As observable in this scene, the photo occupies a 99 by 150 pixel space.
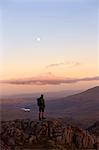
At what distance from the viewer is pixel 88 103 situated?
2409 cm

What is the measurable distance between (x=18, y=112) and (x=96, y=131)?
133 inches

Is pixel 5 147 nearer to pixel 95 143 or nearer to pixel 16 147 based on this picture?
pixel 16 147

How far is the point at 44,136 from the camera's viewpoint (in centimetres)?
962

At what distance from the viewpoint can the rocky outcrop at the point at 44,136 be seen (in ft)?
30.6

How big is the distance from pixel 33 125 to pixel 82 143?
1309mm

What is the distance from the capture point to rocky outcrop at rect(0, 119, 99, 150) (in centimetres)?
932

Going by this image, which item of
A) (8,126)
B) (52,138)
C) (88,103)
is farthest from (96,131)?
(88,103)

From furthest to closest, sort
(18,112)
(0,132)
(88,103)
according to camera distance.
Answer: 1. (88,103)
2. (18,112)
3. (0,132)

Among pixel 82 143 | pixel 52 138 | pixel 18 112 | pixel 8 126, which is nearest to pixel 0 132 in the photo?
pixel 8 126

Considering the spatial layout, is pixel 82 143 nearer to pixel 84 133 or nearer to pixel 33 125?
pixel 84 133

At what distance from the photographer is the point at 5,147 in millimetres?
9031

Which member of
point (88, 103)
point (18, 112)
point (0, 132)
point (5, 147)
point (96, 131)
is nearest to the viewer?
point (5, 147)

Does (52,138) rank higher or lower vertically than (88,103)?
lower

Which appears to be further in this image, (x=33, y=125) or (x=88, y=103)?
(x=88, y=103)
